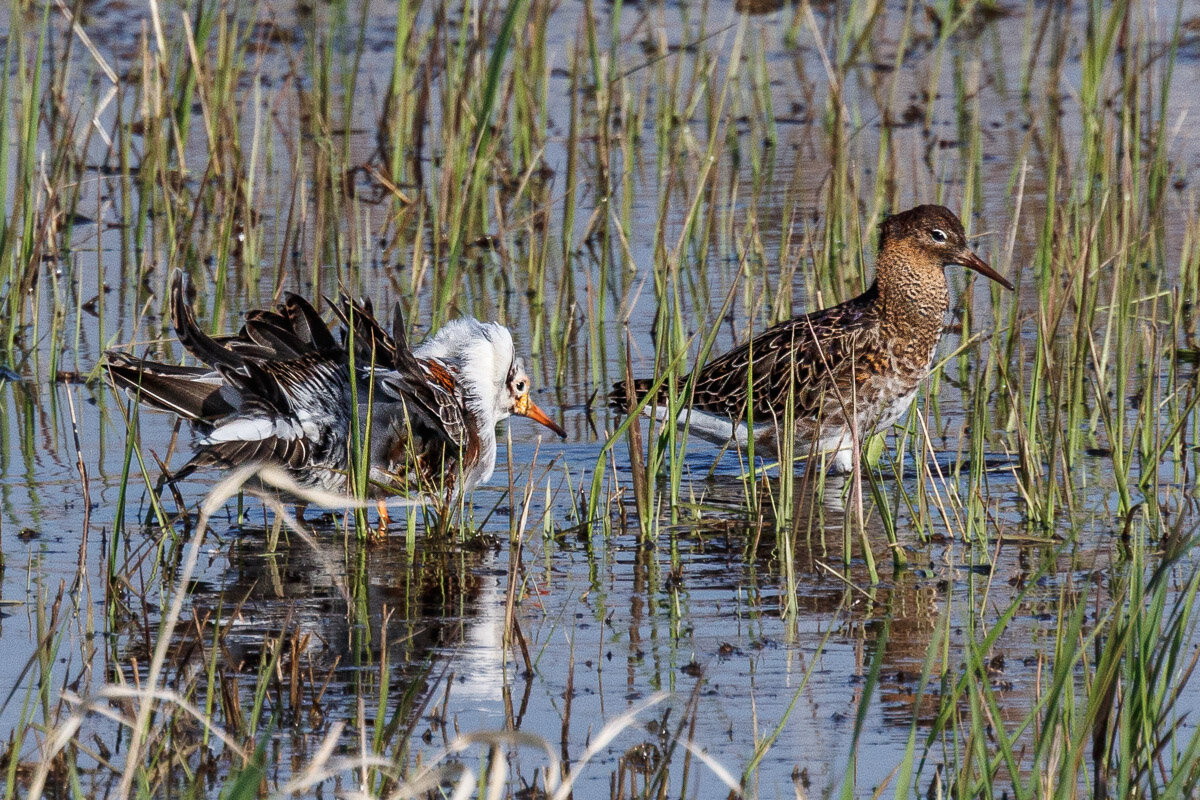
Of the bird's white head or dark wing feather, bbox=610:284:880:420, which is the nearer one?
the bird's white head

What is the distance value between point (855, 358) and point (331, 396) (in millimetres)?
2249

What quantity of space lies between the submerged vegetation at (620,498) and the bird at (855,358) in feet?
0.70

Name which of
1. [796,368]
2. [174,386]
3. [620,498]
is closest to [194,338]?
[174,386]

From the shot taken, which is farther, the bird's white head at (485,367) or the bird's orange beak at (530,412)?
the bird's orange beak at (530,412)

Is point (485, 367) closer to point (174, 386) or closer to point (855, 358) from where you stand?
point (174, 386)

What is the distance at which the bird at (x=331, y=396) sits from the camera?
600 centimetres

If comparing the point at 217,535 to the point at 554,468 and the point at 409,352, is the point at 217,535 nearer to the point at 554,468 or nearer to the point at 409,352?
the point at 409,352

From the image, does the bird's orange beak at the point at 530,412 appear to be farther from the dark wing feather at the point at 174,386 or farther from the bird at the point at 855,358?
the dark wing feather at the point at 174,386

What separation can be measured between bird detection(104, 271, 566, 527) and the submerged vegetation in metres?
0.25

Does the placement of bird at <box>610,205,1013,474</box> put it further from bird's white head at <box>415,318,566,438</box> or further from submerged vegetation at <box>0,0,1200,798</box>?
bird's white head at <box>415,318,566,438</box>

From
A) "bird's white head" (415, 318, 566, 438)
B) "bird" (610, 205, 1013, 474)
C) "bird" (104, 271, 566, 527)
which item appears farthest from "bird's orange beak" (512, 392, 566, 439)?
"bird" (610, 205, 1013, 474)

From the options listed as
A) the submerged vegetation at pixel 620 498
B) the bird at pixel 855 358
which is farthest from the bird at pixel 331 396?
the bird at pixel 855 358

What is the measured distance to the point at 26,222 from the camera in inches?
326

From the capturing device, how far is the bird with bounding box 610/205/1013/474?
751 cm
